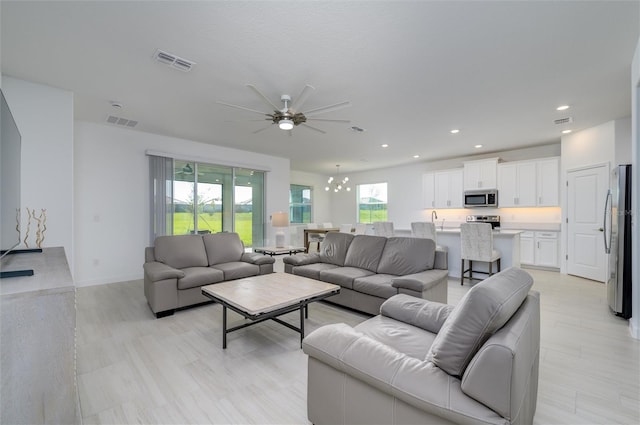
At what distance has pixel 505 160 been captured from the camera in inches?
262

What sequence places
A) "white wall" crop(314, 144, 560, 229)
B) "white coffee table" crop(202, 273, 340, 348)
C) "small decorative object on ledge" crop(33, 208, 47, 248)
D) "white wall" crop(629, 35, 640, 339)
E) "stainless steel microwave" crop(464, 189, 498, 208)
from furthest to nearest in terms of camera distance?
"stainless steel microwave" crop(464, 189, 498, 208) < "white wall" crop(314, 144, 560, 229) < "small decorative object on ledge" crop(33, 208, 47, 248) < "white wall" crop(629, 35, 640, 339) < "white coffee table" crop(202, 273, 340, 348)

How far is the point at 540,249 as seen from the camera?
595 centimetres

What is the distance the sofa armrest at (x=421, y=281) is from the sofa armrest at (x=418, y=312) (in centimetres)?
73

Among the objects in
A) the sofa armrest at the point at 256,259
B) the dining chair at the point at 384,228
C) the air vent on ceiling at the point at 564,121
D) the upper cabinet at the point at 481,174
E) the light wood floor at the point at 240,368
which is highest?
the air vent on ceiling at the point at 564,121

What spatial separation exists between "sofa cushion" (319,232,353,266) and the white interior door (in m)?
4.39

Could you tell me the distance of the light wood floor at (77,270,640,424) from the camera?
1.76 meters

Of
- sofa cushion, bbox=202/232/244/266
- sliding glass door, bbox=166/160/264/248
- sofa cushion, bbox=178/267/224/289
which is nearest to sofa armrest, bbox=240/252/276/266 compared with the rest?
sofa cushion, bbox=202/232/244/266

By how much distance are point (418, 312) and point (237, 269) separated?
2746 mm

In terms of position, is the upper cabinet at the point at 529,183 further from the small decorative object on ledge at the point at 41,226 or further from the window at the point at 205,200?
the small decorative object on ledge at the point at 41,226

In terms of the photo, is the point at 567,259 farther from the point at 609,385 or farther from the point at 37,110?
the point at 37,110

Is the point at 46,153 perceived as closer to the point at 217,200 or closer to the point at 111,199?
the point at 111,199

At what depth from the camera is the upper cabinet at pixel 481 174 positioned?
654 centimetres

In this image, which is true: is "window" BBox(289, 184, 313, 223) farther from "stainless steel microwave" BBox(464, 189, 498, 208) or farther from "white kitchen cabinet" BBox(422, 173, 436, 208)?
"stainless steel microwave" BBox(464, 189, 498, 208)

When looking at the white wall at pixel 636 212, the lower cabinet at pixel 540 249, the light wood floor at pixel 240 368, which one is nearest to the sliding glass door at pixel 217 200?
the light wood floor at pixel 240 368
